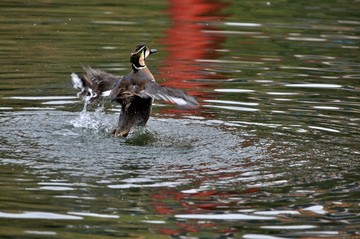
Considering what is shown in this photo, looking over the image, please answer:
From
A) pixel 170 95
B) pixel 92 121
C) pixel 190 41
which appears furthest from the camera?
pixel 190 41

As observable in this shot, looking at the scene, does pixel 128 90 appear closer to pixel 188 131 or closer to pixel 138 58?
pixel 138 58

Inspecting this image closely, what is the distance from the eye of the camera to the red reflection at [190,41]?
13.4 metres

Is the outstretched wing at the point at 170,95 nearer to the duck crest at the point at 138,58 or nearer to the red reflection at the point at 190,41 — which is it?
the duck crest at the point at 138,58

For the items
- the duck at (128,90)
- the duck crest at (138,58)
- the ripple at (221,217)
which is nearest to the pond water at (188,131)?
the ripple at (221,217)

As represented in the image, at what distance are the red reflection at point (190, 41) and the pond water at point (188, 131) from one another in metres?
0.04

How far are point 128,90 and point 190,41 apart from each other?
6.06m

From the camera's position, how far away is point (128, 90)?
979cm

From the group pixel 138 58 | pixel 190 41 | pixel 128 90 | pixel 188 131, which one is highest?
pixel 138 58

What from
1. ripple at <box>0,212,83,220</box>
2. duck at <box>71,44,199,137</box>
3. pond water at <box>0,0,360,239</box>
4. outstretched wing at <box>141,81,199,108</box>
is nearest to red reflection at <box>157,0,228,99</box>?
pond water at <box>0,0,360,239</box>

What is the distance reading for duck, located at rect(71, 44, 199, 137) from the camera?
977cm

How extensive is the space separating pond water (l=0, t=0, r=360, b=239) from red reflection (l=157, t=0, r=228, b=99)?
0.04 meters

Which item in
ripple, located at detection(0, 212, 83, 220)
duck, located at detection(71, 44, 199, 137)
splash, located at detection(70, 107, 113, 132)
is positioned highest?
duck, located at detection(71, 44, 199, 137)

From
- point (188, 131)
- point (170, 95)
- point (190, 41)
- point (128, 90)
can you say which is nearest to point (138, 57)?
point (128, 90)

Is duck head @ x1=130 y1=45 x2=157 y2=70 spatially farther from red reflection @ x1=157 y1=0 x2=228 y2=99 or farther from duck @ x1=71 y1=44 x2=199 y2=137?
red reflection @ x1=157 y1=0 x2=228 y2=99
